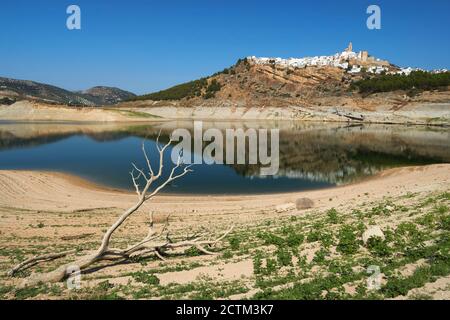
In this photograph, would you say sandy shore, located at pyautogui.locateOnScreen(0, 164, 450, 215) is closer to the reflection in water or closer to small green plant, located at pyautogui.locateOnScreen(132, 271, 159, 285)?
the reflection in water

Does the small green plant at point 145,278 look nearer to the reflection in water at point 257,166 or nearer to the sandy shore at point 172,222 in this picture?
the sandy shore at point 172,222

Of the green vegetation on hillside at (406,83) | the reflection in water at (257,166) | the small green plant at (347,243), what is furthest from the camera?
the green vegetation on hillside at (406,83)

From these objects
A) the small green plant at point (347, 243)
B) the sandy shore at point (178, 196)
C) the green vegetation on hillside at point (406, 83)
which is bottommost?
the sandy shore at point (178, 196)

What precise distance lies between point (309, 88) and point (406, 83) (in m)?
38.0

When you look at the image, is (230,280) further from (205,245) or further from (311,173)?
(311,173)

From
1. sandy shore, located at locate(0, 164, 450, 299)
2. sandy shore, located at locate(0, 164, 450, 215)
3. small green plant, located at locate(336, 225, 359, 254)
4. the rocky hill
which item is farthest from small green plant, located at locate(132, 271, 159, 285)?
the rocky hill

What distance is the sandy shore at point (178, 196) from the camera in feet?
84.3

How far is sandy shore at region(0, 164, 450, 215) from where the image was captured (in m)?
25.7

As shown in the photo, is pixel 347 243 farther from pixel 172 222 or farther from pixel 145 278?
pixel 172 222

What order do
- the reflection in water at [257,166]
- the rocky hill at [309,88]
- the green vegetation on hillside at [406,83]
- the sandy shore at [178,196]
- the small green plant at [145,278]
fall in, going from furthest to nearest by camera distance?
the rocky hill at [309,88] < the green vegetation on hillside at [406,83] < the reflection in water at [257,166] < the sandy shore at [178,196] < the small green plant at [145,278]

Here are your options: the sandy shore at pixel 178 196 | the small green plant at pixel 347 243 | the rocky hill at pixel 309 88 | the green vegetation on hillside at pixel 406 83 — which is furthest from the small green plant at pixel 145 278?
the green vegetation on hillside at pixel 406 83

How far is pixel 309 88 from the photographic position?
16575cm

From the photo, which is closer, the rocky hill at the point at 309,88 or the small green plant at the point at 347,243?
the small green plant at the point at 347,243
